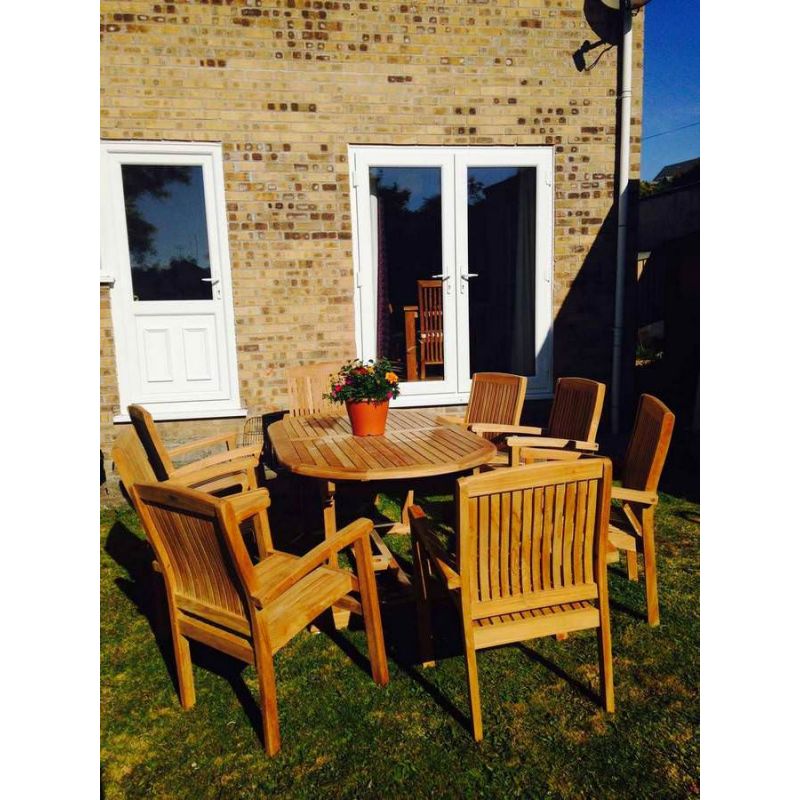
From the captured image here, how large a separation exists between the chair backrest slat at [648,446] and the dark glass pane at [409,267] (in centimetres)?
323

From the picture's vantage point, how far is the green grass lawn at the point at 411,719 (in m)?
1.80

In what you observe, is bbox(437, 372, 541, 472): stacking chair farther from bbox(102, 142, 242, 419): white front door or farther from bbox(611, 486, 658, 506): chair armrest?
Answer: bbox(102, 142, 242, 419): white front door

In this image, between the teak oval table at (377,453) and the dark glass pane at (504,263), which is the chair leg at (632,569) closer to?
the teak oval table at (377,453)

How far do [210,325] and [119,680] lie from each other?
347 cm

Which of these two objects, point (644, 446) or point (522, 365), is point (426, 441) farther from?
point (522, 365)

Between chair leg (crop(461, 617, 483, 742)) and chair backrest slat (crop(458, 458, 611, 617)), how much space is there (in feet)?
0.21

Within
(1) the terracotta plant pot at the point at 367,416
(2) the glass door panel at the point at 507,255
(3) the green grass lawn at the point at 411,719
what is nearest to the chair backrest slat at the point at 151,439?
(3) the green grass lawn at the point at 411,719

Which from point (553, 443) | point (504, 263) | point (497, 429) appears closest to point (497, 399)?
point (497, 429)

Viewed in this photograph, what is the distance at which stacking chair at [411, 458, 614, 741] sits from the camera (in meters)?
1.76

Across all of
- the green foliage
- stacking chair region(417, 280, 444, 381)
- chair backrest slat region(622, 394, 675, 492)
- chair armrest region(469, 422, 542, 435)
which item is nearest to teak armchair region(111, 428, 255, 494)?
the green foliage

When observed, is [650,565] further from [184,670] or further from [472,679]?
[184,670]

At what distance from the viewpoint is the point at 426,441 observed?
117 inches

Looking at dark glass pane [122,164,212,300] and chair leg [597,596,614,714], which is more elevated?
dark glass pane [122,164,212,300]

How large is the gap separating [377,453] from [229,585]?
1085 mm
